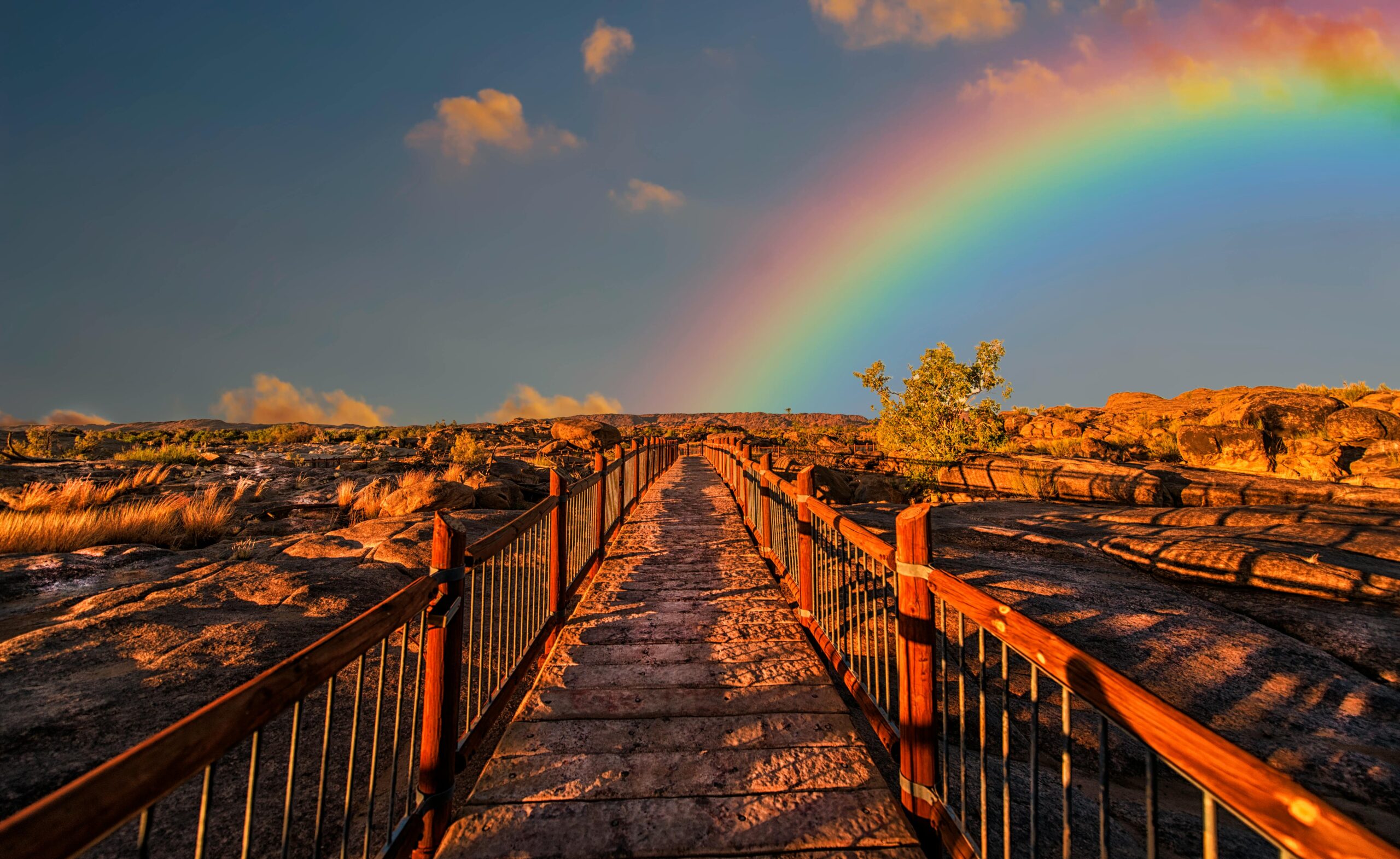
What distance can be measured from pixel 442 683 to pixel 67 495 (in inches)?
531

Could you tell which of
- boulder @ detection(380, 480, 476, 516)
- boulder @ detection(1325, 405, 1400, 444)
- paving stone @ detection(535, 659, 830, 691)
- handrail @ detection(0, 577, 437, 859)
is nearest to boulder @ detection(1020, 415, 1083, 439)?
boulder @ detection(1325, 405, 1400, 444)

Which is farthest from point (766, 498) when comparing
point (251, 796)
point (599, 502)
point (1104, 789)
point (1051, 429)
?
point (1051, 429)

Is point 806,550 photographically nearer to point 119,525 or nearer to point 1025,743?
point 1025,743

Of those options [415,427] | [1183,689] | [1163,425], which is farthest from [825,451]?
[415,427]

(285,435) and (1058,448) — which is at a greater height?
(285,435)

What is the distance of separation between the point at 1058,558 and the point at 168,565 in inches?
508

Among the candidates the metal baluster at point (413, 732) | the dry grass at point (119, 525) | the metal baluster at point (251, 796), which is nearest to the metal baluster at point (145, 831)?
the metal baluster at point (251, 796)

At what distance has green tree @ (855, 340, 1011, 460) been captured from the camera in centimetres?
2752

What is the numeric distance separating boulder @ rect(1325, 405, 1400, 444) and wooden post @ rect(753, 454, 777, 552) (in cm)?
2370

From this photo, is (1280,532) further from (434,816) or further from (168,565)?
(168,565)

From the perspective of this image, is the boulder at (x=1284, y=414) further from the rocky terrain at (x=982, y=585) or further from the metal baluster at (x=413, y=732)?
the metal baluster at (x=413, y=732)

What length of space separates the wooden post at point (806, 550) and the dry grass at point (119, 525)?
1094 cm

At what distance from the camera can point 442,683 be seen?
264 cm

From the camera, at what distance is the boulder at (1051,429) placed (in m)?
34.0
